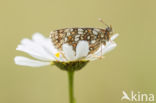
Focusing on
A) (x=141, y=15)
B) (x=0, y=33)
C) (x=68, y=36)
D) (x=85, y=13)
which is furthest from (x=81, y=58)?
(x=85, y=13)

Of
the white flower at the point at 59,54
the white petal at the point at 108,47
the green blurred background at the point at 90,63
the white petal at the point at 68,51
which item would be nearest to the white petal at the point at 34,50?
the white flower at the point at 59,54

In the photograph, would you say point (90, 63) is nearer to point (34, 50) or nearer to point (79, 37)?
point (34, 50)

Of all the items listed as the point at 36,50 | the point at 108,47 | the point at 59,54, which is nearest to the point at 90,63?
the point at 36,50

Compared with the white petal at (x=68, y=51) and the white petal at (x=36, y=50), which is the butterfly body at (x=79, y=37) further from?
the white petal at (x=36, y=50)

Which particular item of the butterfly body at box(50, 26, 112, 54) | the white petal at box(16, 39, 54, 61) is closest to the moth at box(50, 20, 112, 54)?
the butterfly body at box(50, 26, 112, 54)

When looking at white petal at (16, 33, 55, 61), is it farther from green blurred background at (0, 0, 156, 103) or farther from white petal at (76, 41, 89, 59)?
green blurred background at (0, 0, 156, 103)

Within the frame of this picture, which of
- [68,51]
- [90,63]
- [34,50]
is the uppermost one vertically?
[90,63]
